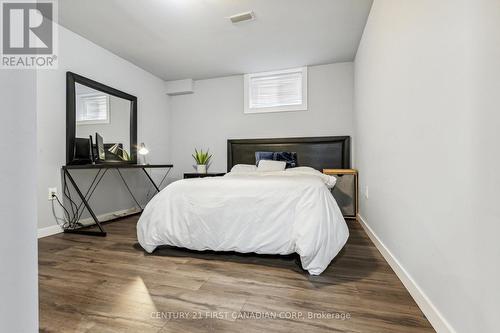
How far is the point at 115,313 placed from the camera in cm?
120

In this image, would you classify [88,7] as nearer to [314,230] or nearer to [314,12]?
[314,12]

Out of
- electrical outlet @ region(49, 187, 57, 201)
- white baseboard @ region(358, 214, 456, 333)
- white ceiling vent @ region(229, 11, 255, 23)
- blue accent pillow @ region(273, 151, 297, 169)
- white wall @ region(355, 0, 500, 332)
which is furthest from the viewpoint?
blue accent pillow @ region(273, 151, 297, 169)

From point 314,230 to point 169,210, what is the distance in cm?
116

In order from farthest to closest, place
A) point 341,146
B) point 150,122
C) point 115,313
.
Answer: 1. point 150,122
2. point 341,146
3. point 115,313

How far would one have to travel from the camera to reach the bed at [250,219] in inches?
65.6

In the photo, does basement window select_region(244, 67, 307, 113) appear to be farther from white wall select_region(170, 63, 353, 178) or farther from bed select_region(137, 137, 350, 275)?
bed select_region(137, 137, 350, 275)

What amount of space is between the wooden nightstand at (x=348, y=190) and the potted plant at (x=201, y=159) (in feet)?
6.68

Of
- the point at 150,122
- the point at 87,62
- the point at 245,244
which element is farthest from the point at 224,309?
the point at 150,122

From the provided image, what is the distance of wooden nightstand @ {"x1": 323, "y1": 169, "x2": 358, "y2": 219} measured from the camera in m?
3.21

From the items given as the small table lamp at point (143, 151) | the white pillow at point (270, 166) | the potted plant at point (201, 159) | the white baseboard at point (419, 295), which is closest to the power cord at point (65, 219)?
the small table lamp at point (143, 151)

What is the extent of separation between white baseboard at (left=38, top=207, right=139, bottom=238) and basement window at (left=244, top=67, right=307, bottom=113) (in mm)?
2389

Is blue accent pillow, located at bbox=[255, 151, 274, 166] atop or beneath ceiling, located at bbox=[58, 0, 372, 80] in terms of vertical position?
beneath

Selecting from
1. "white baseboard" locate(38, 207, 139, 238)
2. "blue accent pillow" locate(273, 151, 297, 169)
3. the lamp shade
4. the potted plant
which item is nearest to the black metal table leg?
"white baseboard" locate(38, 207, 139, 238)

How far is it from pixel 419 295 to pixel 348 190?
2.08 meters
